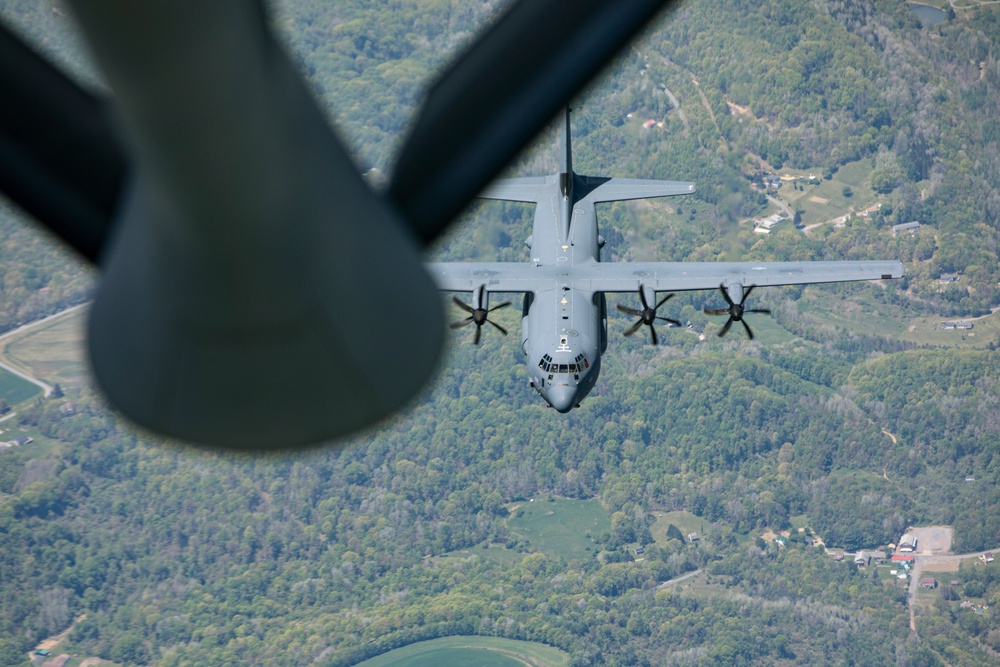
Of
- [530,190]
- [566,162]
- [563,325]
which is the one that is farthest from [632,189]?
[563,325]

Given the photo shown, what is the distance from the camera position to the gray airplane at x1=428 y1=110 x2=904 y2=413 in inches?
2987

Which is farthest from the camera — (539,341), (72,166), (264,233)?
(539,341)

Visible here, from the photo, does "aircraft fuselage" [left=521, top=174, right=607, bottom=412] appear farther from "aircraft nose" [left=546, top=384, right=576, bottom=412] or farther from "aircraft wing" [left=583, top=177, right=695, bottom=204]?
"aircraft wing" [left=583, top=177, right=695, bottom=204]

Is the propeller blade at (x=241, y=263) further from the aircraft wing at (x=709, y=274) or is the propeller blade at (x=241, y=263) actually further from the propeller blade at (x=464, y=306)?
the aircraft wing at (x=709, y=274)

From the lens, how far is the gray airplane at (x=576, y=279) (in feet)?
249

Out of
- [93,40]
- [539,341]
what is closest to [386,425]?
[93,40]

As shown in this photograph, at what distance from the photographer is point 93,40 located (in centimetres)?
652

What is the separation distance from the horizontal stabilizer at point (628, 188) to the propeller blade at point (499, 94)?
80.2 m

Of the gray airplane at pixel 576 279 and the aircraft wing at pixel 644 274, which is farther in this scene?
the aircraft wing at pixel 644 274

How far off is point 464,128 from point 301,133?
304 centimetres

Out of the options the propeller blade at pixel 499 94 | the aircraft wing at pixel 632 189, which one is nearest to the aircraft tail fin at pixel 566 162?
the aircraft wing at pixel 632 189

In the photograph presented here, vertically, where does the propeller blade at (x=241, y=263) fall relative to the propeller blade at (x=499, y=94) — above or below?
below

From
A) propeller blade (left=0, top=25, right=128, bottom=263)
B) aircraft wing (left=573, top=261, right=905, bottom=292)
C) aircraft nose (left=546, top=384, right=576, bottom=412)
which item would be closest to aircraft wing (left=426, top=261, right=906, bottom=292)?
aircraft wing (left=573, top=261, right=905, bottom=292)

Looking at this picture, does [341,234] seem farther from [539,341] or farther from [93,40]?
[539,341]
